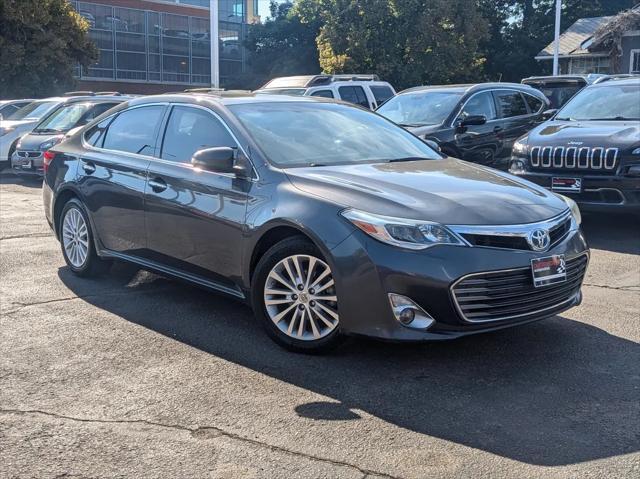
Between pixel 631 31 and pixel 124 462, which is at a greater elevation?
pixel 631 31

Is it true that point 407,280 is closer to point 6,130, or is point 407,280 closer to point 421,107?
point 421,107

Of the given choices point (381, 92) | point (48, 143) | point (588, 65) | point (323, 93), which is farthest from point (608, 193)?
point (588, 65)

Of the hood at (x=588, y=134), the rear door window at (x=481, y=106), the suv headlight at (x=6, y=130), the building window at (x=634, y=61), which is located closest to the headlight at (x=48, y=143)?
the suv headlight at (x=6, y=130)

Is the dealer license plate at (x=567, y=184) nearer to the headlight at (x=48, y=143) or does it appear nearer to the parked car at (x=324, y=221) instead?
the parked car at (x=324, y=221)

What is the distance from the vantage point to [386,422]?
3.91 metres

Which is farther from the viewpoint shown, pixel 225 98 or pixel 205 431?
pixel 225 98

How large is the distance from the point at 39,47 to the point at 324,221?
25.9 metres

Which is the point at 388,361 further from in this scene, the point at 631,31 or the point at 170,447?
the point at 631,31

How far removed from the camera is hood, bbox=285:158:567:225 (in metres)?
4.57

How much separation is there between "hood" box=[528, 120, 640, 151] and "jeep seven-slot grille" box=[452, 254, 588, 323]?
4.28 m

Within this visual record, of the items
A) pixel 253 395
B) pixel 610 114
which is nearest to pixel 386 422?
pixel 253 395

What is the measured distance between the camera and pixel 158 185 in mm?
5918

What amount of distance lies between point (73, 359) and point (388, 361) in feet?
6.45

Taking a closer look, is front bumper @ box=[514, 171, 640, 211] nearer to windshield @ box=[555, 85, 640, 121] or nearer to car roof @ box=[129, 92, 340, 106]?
windshield @ box=[555, 85, 640, 121]
